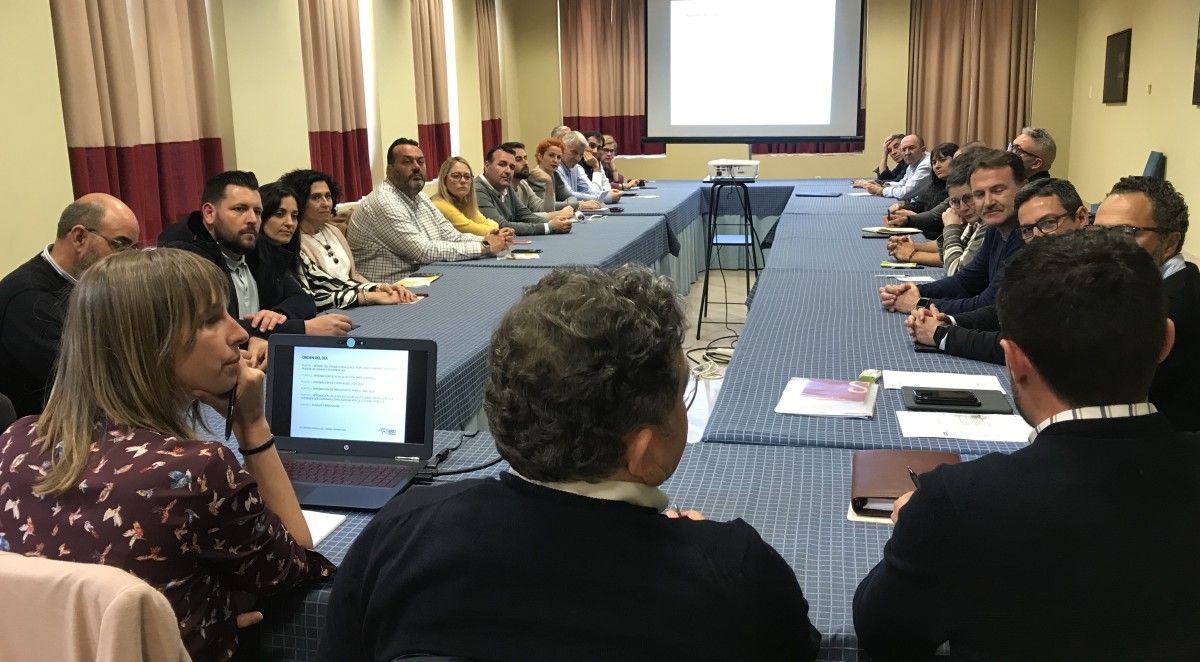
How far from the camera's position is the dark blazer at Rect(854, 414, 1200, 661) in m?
0.98

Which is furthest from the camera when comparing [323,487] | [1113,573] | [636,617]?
[323,487]

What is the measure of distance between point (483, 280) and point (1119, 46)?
587 centimetres

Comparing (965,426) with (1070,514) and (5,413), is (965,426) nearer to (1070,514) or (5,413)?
(1070,514)

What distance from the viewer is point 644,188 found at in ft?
27.5

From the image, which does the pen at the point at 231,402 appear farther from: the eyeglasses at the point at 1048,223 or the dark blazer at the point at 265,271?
the eyeglasses at the point at 1048,223

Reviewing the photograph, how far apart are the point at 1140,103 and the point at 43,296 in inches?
277

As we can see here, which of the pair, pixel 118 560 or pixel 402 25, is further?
pixel 402 25

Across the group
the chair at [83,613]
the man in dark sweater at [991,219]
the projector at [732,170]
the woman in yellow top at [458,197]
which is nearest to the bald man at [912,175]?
the projector at [732,170]

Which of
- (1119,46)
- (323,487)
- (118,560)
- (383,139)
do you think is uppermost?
(1119,46)

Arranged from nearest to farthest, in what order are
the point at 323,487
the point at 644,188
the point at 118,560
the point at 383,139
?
the point at 118,560, the point at 323,487, the point at 383,139, the point at 644,188

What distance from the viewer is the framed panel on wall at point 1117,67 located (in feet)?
23.5

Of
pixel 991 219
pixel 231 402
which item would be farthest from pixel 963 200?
pixel 231 402

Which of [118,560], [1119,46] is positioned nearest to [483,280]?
[118,560]

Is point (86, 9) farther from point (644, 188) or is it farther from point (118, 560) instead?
point (644, 188)
